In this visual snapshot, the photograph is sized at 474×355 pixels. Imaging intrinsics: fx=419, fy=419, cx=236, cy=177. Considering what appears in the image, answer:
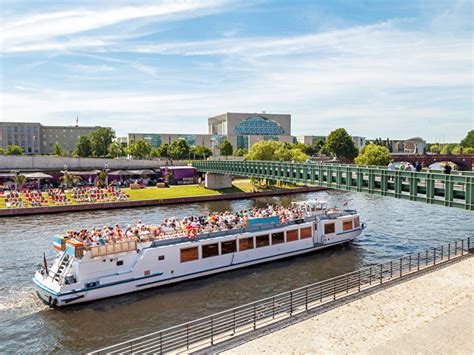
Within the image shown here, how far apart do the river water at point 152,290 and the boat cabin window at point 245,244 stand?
6.17ft

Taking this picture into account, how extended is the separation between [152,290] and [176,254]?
3.25 metres

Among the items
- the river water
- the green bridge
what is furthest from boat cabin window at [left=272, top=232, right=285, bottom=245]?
the green bridge

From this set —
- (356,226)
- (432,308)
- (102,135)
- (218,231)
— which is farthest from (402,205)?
(102,135)

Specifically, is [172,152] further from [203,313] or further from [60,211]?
[203,313]

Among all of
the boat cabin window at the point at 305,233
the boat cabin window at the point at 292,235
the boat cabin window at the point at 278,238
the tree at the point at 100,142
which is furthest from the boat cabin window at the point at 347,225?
the tree at the point at 100,142

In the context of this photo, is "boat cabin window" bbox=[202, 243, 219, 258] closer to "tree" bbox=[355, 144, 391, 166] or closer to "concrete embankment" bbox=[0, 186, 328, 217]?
"concrete embankment" bbox=[0, 186, 328, 217]

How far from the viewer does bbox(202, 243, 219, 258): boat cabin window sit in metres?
34.5

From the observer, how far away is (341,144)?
153m

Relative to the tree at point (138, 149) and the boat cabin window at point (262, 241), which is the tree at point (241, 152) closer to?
the tree at point (138, 149)

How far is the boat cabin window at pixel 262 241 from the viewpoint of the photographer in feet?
124

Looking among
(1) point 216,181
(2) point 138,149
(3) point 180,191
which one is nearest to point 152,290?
(3) point 180,191

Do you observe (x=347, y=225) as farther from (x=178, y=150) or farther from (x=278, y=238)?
(x=178, y=150)

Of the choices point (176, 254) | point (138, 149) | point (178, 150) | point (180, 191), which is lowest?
point (176, 254)

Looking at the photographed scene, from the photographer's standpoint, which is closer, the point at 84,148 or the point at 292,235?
the point at 292,235
